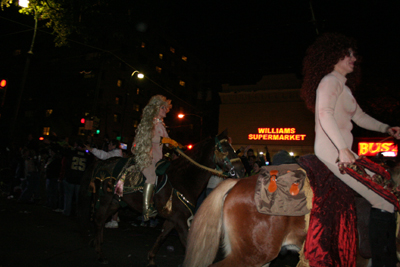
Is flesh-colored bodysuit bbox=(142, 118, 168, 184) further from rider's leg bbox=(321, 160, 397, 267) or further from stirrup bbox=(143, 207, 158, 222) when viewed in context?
rider's leg bbox=(321, 160, 397, 267)

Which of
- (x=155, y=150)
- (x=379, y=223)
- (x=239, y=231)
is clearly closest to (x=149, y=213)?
(x=155, y=150)

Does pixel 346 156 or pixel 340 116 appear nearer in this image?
pixel 346 156

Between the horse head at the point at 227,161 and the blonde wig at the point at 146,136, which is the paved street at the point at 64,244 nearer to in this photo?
the blonde wig at the point at 146,136

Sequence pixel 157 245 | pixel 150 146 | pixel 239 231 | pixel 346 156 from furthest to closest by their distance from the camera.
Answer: pixel 150 146 → pixel 157 245 → pixel 239 231 → pixel 346 156

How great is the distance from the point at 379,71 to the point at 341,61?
1303cm

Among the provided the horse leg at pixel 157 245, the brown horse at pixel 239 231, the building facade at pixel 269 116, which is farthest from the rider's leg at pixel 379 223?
the building facade at pixel 269 116

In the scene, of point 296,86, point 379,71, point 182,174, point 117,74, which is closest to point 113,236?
point 182,174

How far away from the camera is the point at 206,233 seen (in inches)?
108

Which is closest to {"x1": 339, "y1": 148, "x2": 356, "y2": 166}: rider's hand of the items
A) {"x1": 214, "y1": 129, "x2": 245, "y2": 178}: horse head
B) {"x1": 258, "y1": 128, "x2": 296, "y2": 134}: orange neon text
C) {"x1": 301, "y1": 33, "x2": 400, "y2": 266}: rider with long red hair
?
{"x1": 301, "y1": 33, "x2": 400, "y2": 266}: rider with long red hair

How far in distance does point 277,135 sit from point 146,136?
2674 centimetres

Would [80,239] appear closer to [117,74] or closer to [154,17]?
[154,17]

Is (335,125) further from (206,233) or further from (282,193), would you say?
(206,233)

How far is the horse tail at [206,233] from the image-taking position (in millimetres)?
2719

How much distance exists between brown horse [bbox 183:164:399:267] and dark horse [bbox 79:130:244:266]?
5.81 feet
